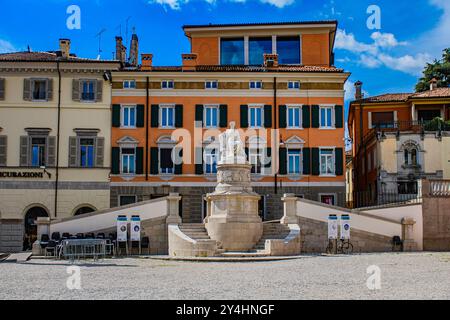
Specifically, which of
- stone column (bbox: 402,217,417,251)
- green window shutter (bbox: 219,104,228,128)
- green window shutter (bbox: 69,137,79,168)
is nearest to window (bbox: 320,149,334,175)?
green window shutter (bbox: 219,104,228,128)

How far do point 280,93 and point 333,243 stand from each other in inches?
500

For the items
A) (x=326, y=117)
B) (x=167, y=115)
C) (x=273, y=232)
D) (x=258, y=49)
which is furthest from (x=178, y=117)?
(x=273, y=232)

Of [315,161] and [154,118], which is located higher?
[154,118]

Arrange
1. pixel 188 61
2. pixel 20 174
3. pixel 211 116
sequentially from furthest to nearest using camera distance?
pixel 188 61 → pixel 211 116 → pixel 20 174

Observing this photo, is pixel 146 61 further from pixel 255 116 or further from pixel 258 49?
pixel 258 49

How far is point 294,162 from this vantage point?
39.8 m

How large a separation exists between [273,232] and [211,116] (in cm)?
1208

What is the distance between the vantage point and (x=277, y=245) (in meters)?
27.3

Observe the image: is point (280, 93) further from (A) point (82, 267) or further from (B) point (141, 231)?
(A) point (82, 267)

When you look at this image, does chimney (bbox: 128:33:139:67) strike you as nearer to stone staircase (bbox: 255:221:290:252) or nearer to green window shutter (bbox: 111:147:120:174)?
green window shutter (bbox: 111:147:120:174)

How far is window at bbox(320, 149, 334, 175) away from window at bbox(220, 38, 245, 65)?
9561 mm

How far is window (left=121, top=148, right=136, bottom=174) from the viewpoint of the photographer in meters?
39.6
